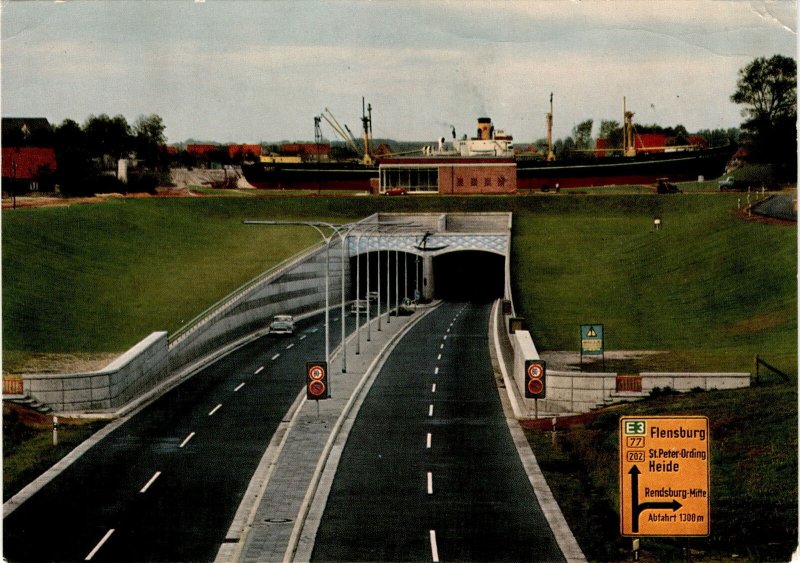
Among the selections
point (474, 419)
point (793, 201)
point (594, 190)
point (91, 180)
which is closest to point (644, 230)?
point (793, 201)

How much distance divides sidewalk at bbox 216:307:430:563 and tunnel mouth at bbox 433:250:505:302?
87.1 m

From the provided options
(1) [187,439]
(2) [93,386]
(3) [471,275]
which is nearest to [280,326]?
(2) [93,386]

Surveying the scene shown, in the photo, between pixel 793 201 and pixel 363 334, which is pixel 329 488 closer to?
pixel 363 334

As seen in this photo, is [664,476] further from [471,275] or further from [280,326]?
[471,275]

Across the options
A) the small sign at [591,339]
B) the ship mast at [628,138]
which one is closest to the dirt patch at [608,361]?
the small sign at [591,339]

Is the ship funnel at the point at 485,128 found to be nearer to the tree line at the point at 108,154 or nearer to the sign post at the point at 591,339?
the tree line at the point at 108,154

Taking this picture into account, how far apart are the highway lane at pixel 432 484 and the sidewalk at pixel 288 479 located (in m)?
1.02

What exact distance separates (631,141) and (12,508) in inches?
6359

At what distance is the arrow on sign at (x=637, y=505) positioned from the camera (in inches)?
1211

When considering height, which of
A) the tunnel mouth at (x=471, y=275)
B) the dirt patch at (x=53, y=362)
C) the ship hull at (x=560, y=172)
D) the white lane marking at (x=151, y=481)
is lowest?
the tunnel mouth at (x=471, y=275)

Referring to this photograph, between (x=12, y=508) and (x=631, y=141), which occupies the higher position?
(x=631, y=141)

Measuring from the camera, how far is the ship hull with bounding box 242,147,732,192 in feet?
581

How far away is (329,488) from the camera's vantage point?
41.8 metres

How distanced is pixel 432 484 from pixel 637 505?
1286 cm
